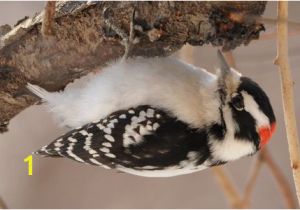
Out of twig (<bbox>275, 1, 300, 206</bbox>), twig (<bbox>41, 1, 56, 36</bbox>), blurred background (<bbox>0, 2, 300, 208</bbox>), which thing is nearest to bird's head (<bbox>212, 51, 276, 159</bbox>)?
twig (<bbox>275, 1, 300, 206</bbox>)

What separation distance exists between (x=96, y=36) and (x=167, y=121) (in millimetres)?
451

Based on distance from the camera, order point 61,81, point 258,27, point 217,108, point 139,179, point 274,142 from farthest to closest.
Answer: point 139,179 → point 274,142 → point 61,81 → point 217,108 → point 258,27

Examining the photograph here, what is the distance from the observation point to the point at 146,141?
7.45ft

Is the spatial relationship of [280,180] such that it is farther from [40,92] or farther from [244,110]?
[40,92]

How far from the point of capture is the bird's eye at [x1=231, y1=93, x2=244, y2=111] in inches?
87.8

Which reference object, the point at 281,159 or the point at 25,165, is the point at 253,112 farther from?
the point at 25,165

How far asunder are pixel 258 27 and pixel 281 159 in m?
2.09

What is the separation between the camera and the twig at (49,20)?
204 centimetres

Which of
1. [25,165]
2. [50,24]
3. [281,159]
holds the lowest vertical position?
[281,159]

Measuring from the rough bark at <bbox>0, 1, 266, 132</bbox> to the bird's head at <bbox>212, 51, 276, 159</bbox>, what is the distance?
0.56ft

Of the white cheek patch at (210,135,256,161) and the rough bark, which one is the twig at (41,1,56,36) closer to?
the rough bark

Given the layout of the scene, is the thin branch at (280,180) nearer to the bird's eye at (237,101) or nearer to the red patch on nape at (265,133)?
the red patch on nape at (265,133)

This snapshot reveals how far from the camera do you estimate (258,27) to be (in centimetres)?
211

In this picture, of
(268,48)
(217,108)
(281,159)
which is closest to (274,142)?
(281,159)
